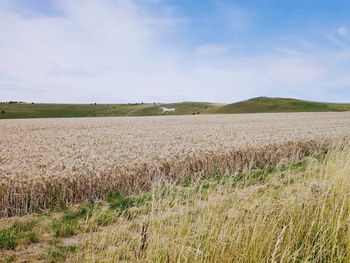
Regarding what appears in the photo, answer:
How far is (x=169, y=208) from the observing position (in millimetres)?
7195

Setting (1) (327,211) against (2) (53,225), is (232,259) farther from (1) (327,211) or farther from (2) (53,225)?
(2) (53,225)

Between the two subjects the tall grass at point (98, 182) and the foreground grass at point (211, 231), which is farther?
the tall grass at point (98, 182)

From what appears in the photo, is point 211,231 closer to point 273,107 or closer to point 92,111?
point 273,107

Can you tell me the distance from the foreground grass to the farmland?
30 millimetres

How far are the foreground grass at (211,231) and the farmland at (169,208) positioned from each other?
3cm

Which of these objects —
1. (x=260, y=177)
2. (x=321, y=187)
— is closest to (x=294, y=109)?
(x=260, y=177)

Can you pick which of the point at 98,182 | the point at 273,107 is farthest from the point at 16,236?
the point at 273,107

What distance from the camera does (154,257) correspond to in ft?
18.2

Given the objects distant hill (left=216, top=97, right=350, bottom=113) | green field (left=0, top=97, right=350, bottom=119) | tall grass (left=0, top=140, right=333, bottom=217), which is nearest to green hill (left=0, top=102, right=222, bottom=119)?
green field (left=0, top=97, right=350, bottom=119)

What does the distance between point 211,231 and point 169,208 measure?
1.54 m

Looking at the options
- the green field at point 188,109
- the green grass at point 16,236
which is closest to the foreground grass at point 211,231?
the green grass at point 16,236

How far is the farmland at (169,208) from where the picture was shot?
586cm

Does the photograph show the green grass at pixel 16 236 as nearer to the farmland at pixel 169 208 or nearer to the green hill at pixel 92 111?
the farmland at pixel 169 208

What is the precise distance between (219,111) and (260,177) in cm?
10178
